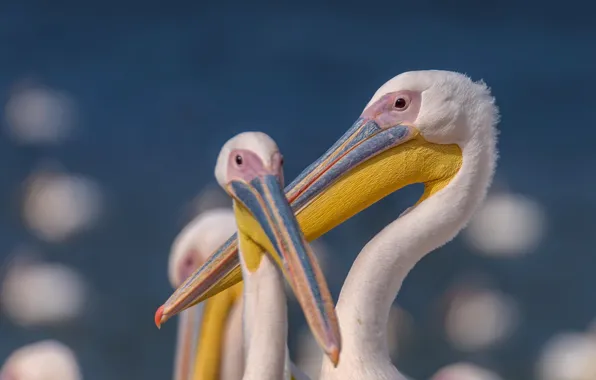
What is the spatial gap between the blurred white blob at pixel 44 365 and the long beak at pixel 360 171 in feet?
3.42

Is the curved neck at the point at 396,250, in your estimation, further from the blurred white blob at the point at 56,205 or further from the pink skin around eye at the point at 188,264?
the blurred white blob at the point at 56,205

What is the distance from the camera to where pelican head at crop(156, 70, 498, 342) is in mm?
2736

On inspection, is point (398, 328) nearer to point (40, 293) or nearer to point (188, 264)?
point (40, 293)

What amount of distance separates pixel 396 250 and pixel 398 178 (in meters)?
0.24

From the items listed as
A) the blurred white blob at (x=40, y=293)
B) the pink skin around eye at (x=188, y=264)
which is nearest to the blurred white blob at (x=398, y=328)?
the blurred white blob at (x=40, y=293)

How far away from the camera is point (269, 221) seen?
2510 millimetres

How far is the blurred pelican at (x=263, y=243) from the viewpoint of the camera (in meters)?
2.48

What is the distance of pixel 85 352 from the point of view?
762cm

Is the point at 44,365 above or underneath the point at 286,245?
above

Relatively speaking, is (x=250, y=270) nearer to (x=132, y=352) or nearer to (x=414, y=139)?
(x=414, y=139)

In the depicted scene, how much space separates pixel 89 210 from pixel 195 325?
12.6ft

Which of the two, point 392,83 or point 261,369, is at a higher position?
point 392,83

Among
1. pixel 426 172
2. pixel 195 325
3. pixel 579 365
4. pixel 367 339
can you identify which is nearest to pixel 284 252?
pixel 367 339

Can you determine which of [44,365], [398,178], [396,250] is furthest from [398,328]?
[396,250]
